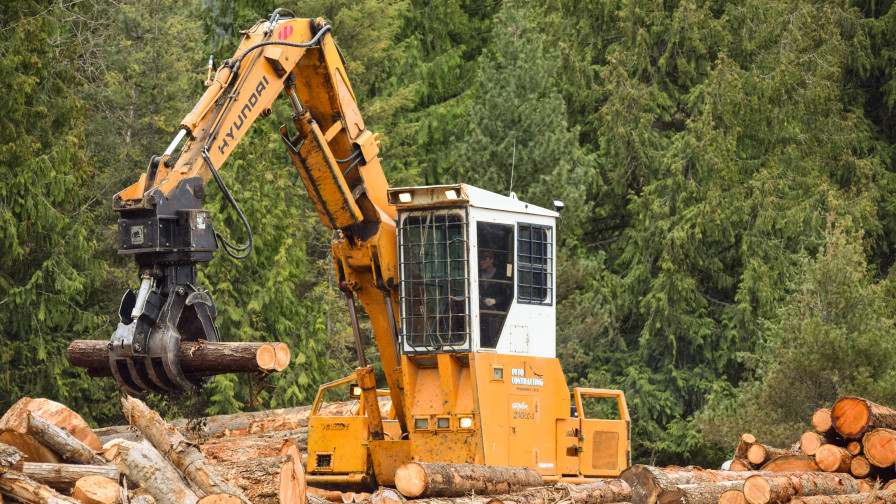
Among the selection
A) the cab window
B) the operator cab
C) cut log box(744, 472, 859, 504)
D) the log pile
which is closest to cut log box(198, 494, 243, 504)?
the log pile

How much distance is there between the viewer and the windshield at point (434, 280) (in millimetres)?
14984

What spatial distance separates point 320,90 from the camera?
15.2 metres

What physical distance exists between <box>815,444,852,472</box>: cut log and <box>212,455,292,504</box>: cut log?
5.59m

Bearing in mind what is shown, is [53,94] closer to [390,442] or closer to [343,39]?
[343,39]

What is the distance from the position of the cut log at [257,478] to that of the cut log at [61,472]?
10.6ft

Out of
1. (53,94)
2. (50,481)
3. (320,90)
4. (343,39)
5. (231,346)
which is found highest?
(343,39)

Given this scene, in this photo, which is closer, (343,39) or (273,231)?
(273,231)

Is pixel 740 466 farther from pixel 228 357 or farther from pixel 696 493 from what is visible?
pixel 228 357

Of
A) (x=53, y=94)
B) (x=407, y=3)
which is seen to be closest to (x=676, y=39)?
(x=407, y=3)

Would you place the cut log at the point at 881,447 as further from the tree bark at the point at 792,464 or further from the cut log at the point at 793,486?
the tree bark at the point at 792,464

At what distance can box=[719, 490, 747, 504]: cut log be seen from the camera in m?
14.6

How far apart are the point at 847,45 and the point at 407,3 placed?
10.8 m

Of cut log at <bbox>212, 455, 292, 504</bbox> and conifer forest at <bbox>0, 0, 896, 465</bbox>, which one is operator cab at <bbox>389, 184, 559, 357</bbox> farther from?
conifer forest at <bbox>0, 0, 896, 465</bbox>

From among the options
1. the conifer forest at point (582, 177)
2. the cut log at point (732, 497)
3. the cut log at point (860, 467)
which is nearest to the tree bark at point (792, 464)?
the cut log at point (860, 467)
